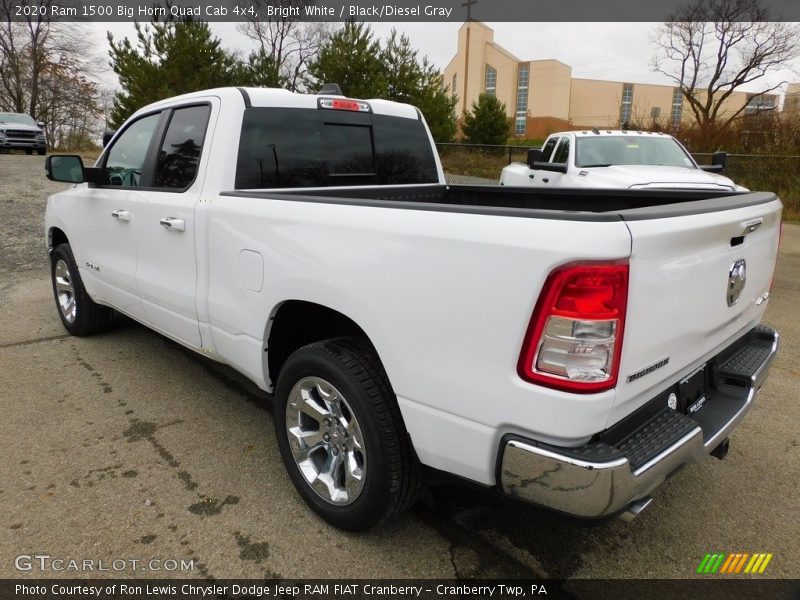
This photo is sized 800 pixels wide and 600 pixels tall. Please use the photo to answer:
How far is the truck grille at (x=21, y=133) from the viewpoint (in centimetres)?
2200

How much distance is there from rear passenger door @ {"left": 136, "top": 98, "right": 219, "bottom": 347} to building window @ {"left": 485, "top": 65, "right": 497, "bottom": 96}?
56.5 meters

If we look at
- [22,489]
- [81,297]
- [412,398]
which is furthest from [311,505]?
[81,297]

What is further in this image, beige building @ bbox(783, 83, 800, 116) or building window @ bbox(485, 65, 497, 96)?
building window @ bbox(485, 65, 497, 96)

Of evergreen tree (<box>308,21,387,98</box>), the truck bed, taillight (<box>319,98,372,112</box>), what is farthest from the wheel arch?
evergreen tree (<box>308,21,387,98</box>)

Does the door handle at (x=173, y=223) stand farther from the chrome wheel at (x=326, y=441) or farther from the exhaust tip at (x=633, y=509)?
the exhaust tip at (x=633, y=509)

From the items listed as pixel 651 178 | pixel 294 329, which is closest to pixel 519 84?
pixel 651 178

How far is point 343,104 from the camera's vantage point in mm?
3529

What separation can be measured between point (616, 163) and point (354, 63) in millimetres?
19993

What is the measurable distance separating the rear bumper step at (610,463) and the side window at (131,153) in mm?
3144

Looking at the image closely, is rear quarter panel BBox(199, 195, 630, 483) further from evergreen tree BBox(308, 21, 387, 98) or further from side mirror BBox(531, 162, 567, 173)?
evergreen tree BBox(308, 21, 387, 98)

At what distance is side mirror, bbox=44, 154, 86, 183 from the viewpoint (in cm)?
397

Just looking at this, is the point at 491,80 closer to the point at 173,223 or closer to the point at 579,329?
the point at 173,223

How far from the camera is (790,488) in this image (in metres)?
2.84

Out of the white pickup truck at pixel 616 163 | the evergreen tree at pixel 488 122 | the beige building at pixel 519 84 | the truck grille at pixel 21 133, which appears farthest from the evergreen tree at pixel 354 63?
the beige building at pixel 519 84
